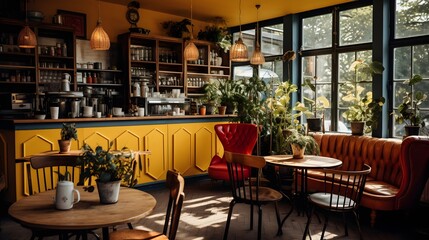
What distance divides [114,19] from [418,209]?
6324 millimetres

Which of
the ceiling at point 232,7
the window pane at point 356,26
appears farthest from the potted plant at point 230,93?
the window pane at point 356,26

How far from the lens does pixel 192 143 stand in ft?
21.8

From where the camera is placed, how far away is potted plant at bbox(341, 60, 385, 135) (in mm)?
5602

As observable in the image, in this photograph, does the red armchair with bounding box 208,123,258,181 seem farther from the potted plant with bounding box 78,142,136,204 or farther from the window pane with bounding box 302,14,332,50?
the potted plant with bounding box 78,142,136,204

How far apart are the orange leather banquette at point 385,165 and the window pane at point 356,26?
6.33 feet

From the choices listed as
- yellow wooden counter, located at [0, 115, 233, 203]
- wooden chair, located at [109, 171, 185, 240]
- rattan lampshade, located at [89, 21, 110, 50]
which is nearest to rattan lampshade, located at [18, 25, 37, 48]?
rattan lampshade, located at [89, 21, 110, 50]

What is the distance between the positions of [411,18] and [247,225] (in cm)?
409

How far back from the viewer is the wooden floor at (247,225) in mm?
4098

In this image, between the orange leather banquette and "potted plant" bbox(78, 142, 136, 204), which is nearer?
"potted plant" bbox(78, 142, 136, 204)

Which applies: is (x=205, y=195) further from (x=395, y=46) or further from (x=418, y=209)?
(x=395, y=46)

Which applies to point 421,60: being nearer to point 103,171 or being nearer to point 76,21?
point 103,171

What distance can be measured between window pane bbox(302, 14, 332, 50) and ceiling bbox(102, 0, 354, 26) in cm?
27

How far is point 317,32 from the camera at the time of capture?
24.2 ft

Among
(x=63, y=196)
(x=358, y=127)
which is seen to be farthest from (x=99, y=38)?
(x=358, y=127)
